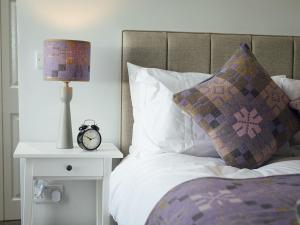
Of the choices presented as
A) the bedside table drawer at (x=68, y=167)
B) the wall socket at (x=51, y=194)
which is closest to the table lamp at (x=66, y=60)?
the bedside table drawer at (x=68, y=167)

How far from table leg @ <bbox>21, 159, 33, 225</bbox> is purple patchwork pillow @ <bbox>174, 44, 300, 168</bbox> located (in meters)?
0.76

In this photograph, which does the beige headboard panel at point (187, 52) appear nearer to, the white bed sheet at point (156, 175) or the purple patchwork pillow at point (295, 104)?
the white bed sheet at point (156, 175)

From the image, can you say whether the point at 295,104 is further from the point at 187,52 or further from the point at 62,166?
the point at 62,166

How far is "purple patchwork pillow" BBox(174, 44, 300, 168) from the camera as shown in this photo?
169 centimetres

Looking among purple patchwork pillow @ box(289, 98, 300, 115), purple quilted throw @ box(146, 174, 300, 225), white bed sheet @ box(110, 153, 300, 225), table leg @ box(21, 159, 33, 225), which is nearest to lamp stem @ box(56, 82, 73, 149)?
table leg @ box(21, 159, 33, 225)

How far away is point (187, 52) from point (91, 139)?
73 centimetres

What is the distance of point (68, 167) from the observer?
1968 mm

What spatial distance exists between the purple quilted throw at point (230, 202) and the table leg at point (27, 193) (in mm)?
802

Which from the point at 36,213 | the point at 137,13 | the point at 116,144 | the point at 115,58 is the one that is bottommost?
the point at 36,213

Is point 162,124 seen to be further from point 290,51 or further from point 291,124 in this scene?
point 290,51

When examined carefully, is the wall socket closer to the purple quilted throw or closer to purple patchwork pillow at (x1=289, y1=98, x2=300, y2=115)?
the purple quilted throw

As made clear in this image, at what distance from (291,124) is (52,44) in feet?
3.74

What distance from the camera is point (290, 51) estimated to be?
7.98 feet

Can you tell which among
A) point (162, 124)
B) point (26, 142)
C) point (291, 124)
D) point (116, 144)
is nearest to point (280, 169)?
point (291, 124)
